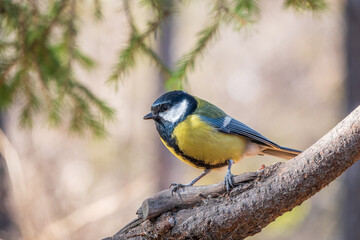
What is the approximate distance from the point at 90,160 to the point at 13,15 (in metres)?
7.24

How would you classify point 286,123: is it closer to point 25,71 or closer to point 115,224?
point 115,224

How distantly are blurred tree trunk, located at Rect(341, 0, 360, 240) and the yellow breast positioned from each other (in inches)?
111

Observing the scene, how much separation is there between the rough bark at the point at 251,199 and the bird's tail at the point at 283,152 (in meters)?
0.95

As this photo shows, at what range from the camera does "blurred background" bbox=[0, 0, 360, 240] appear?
5613 millimetres

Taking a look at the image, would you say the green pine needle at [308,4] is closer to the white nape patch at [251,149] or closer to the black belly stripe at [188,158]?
the white nape patch at [251,149]

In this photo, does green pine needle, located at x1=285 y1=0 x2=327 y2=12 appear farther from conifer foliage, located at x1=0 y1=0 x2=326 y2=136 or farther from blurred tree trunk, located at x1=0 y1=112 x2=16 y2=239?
blurred tree trunk, located at x1=0 y1=112 x2=16 y2=239

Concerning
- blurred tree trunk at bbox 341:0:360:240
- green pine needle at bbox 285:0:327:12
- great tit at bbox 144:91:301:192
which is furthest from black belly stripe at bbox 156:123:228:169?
blurred tree trunk at bbox 341:0:360:240

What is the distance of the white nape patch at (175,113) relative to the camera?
2.95 metres

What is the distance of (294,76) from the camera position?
11609mm

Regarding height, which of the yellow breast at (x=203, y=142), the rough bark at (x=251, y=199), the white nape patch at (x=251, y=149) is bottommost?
the rough bark at (x=251, y=199)

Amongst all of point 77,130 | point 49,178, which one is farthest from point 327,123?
point 77,130

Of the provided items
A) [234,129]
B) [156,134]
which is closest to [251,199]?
[234,129]

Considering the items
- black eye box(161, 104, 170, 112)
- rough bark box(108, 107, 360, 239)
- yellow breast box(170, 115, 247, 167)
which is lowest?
rough bark box(108, 107, 360, 239)

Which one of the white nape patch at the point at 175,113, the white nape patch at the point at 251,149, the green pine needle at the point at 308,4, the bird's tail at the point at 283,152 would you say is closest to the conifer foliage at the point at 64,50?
the green pine needle at the point at 308,4
